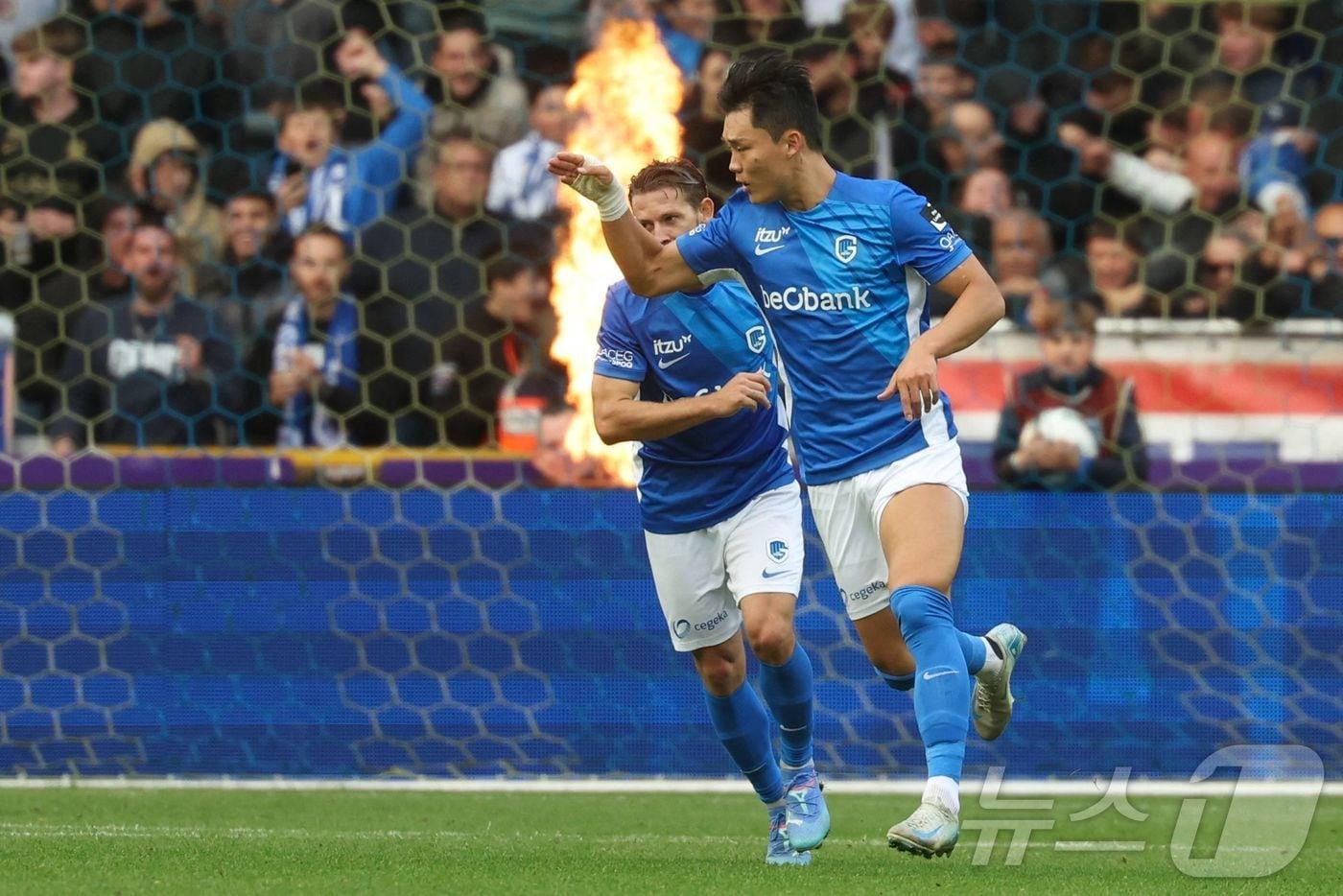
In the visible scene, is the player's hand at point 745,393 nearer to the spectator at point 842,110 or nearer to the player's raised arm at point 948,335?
the player's raised arm at point 948,335

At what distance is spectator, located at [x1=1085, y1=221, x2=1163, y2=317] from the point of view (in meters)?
9.15

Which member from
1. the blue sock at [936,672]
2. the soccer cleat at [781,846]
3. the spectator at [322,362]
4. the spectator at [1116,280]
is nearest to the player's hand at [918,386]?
the blue sock at [936,672]

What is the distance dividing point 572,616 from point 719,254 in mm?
3070

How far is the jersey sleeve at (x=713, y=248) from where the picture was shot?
18.9ft

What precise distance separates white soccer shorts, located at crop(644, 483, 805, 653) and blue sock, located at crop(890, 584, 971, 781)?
882 millimetres

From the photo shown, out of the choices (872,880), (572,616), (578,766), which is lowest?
(578,766)

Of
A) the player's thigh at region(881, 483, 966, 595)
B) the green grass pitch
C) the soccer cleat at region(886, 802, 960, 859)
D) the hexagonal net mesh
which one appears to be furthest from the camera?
the hexagonal net mesh

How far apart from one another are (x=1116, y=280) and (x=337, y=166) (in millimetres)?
3586

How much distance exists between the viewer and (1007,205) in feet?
31.1

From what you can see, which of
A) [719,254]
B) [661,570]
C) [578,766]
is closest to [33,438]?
[578,766]

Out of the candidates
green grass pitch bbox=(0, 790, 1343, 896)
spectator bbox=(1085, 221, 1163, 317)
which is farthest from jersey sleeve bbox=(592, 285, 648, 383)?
spectator bbox=(1085, 221, 1163, 317)

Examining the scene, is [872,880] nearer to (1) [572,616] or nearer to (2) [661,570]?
(2) [661,570]

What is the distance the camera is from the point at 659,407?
237 inches

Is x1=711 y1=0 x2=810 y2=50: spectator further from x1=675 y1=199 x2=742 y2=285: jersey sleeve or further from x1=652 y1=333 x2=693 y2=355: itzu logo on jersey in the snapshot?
x1=675 y1=199 x2=742 y2=285: jersey sleeve
